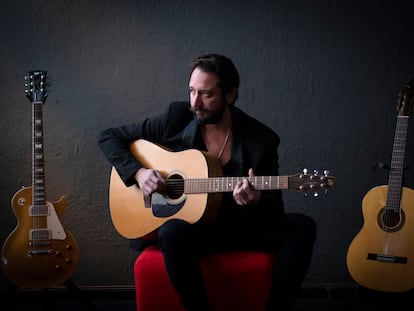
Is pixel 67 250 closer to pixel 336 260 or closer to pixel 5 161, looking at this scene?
pixel 5 161

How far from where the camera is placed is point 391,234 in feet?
8.65

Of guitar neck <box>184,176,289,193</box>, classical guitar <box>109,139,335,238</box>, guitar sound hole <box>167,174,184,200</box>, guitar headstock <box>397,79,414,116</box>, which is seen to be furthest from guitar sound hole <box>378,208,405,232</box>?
guitar sound hole <box>167,174,184,200</box>

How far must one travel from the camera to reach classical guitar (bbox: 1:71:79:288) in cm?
251

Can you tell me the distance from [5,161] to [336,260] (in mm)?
1923

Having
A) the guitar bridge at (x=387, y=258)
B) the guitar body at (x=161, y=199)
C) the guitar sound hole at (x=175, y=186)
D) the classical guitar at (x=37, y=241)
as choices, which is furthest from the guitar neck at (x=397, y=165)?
the classical guitar at (x=37, y=241)

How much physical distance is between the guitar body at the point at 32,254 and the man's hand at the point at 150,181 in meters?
0.57

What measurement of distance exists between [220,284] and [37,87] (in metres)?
1.32

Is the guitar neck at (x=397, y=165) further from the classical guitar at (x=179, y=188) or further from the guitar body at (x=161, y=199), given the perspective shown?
the guitar body at (x=161, y=199)

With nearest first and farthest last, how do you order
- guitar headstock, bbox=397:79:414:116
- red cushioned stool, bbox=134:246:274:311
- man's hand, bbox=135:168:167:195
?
1. red cushioned stool, bbox=134:246:274:311
2. man's hand, bbox=135:168:167:195
3. guitar headstock, bbox=397:79:414:116

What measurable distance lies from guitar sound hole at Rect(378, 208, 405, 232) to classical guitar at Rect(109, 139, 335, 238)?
0.79m

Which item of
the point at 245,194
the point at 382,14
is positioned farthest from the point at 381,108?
the point at 245,194

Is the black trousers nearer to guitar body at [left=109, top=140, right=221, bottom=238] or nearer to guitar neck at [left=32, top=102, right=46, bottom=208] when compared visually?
guitar body at [left=109, top=140, right=221, bottom=238]

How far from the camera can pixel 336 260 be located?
9.83 feet

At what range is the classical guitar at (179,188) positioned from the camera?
2000 mm
